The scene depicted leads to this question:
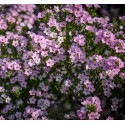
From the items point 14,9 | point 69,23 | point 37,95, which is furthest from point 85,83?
point 14,9

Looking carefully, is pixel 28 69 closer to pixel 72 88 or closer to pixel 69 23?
pixel 72 88

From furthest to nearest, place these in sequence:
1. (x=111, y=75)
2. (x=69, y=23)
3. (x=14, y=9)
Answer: (x=14, y=9)
(x=69, y=23)
(x=111, y=75)

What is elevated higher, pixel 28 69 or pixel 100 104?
pixel 28 69

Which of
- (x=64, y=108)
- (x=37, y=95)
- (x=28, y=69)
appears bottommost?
(x=64, y=108)

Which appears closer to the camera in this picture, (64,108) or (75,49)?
(75,49)

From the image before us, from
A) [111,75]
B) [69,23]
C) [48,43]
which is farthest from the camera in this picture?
[69,23]

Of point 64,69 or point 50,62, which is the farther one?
point 64,69
